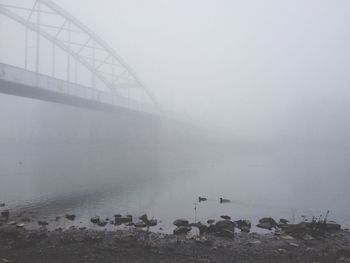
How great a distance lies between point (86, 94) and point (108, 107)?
1014cm

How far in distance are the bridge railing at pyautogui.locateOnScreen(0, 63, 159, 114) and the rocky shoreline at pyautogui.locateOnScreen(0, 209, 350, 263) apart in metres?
26.4

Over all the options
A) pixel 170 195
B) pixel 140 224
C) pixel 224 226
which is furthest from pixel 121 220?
pixel 170 195

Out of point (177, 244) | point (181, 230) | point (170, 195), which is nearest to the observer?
point (177, 244)

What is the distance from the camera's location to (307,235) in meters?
12.8

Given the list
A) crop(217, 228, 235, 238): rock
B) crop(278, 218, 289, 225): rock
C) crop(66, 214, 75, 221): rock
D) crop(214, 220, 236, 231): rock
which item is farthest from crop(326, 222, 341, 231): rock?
crop(66, 214, 75, 221): rock

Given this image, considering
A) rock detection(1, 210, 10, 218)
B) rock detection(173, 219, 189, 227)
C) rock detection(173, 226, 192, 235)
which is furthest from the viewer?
rock detection(1, 210, 10, 218)

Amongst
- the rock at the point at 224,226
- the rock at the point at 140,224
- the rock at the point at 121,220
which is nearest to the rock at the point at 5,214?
the rock at the point at 121,220

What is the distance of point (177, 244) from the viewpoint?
11.2m

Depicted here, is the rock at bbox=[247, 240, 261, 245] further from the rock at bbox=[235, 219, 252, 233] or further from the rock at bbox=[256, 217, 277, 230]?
the rock at bbox=[256, 217, 277, 230]

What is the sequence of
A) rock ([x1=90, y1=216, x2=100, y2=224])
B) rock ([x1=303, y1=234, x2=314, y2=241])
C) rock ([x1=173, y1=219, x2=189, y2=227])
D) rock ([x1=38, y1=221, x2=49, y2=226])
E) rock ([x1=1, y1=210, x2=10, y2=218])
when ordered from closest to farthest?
rock ([x1=303, y1=234, x2=314, y2=241]) < rock ([x1=38, y1=221, x2=49, y2=226]) < rock ([x1=173, y1=219, x2=189, y2=227]) < rock ([x1=90, y1=216, x2=100, y2=224]) < rock ([x1=1, y1=210, x2=10, y2=218])

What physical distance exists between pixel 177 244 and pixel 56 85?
126 ft

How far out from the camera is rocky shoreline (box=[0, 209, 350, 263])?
9.70m

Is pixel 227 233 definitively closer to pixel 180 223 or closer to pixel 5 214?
pixel 180 223

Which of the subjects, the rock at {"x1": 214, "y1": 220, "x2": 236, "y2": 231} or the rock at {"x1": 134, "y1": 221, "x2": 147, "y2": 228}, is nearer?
the rock at {"x1": 214, "y1": 220, "x2": 236, "y2": 231}
